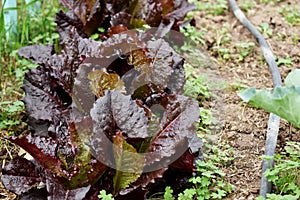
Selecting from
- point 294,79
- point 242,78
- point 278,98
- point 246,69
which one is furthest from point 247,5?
point 278,98

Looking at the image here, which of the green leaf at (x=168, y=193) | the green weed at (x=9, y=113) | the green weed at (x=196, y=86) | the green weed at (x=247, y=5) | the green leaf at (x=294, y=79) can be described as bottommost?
the green weed at (x=9, y=113)

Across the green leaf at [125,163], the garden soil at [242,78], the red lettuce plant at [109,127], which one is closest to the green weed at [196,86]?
the garden soil at [242,78]

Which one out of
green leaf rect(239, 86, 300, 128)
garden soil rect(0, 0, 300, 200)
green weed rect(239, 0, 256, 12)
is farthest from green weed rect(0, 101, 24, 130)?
green weed rect(239, 0, 256, 12)

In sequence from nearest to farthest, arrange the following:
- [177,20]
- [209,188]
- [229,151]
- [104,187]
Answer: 1. [104,187]
2. [209,188]
3. [229,151]
4. [177,20]

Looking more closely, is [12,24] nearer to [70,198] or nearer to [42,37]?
[42,37]

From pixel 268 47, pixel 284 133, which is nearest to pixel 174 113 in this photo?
pixel 284 133

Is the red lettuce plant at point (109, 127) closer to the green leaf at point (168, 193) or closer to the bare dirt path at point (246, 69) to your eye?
the green leaf at point (168, 193)

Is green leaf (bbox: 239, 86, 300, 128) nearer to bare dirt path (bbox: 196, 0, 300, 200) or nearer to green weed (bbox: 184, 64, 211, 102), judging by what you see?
bare dirt path (bbox: 196, 0, 300, 200)

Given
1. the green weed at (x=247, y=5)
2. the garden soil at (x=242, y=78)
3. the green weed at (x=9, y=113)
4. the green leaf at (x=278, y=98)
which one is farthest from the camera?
the green weed at (x=247, y=5)
